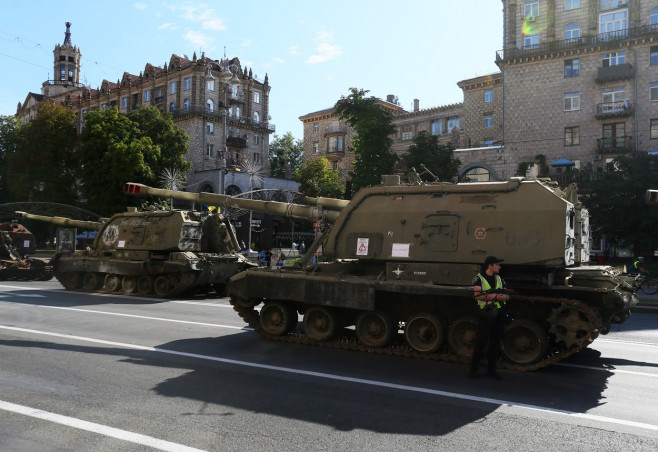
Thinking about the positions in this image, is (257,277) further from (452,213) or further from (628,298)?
(628,298)

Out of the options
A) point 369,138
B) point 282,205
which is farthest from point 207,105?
point 282,205

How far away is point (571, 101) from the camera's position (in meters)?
39.8

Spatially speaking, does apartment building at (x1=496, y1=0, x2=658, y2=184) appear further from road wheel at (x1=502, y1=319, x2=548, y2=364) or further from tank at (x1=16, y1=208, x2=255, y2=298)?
road wheel at (x1=502, y1=319, x2=548, y2=364)

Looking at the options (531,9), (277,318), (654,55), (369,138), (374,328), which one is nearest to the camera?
(374,328)

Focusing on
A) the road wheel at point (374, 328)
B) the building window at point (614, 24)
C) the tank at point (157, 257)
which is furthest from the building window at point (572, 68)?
the road wheel at point (374, 328)

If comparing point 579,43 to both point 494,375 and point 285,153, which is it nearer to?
point 494,375

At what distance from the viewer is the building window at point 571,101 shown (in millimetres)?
39531

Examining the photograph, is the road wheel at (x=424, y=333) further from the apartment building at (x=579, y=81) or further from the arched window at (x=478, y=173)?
the arched window at (x=478, y=173)

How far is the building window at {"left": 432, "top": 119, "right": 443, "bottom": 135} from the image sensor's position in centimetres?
5631

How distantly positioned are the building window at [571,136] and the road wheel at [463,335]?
35219mm

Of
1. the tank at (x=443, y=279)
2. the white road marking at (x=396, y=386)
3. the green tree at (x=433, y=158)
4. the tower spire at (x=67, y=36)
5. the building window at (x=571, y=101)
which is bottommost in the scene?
the white road marking at (x=396, y=386)

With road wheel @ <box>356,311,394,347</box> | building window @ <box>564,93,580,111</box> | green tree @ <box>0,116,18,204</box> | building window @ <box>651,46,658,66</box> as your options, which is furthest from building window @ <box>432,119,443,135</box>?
road wheel @ <box>356,311,394,347</box>

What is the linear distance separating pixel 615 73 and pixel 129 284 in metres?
34.3

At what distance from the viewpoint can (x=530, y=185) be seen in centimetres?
891
